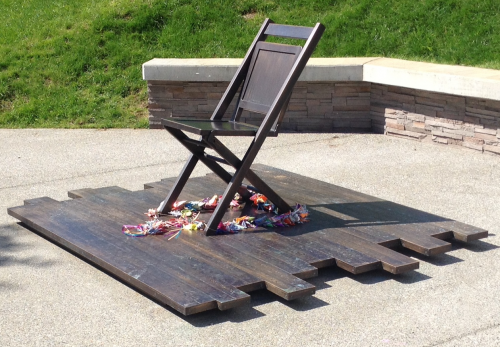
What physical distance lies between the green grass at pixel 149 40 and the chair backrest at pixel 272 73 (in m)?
3.82

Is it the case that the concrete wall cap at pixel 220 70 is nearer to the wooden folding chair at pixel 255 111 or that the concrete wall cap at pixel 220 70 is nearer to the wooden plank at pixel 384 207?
the wooden plank at pixel 384 207

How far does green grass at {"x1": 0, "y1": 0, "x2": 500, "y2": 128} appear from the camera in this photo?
9.66m

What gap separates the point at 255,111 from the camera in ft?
18.4

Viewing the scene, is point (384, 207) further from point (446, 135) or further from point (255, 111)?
point (446, 135)

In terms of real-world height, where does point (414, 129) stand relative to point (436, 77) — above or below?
below

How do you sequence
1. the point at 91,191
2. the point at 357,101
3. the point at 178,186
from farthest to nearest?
the point at 357,101 < the point at 91,191 < the point at 178,186

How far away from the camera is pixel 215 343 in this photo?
3.85 m

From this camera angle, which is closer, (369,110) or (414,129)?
(414,129)

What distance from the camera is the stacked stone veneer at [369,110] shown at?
25.1 feet

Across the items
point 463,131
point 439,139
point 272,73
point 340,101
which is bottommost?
point 439,139

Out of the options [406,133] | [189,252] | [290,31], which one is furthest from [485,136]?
[189,252]

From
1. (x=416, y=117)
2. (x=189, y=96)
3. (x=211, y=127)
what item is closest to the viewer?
(x=211, y=127)

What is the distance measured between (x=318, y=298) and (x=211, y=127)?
1.50 meters

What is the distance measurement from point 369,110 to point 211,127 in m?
3.95
